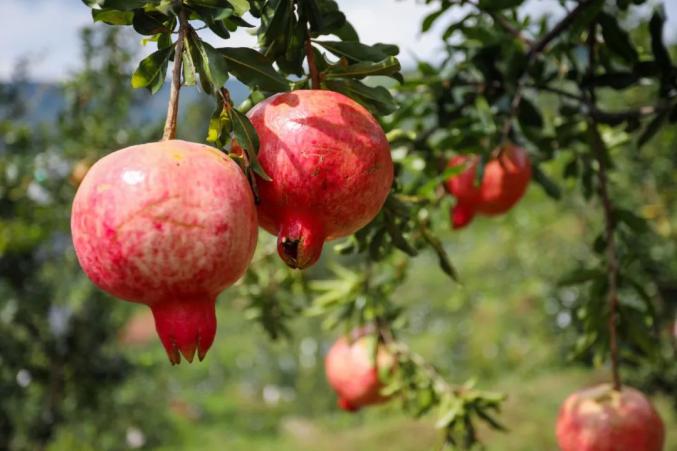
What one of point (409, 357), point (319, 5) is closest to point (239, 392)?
point (409, 357)

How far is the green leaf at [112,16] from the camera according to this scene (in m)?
0.63

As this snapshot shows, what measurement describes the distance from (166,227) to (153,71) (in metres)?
0.19

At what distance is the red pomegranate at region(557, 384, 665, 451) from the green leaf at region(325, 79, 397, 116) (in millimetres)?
564

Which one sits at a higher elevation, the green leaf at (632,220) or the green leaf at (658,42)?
the green leaf at (658,42)

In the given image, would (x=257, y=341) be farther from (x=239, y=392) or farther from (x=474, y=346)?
(x=474, y=346)

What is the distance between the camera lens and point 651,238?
2.97 metres

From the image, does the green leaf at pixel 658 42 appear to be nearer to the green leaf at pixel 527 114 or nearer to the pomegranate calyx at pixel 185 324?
the green leaf at pixel 527 114

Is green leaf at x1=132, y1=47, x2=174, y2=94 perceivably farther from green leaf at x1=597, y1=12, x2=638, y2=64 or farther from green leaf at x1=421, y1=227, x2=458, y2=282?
green leaf at x1=597, y1=12, x2=638, y2=64

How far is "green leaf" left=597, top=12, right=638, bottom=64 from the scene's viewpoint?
1.10m

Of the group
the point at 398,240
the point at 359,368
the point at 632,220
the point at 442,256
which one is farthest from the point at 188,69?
the point at 359,368

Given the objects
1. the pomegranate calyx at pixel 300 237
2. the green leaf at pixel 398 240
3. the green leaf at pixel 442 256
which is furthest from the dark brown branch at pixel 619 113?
the pomegranate calyx at pixel 300 237

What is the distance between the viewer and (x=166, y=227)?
52 cm

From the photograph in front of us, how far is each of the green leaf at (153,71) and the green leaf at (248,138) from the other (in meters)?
0.09

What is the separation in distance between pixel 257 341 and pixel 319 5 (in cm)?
696
